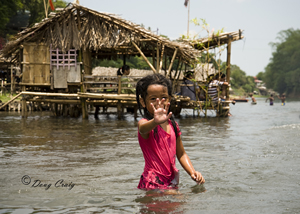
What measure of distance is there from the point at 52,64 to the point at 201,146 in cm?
972

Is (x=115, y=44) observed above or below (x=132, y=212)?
above

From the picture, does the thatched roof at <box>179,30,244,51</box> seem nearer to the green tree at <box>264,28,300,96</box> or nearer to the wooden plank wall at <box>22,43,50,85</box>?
the wooden plank wall at <box>22,43,50,85</box>

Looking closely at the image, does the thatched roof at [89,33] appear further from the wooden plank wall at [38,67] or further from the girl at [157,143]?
the girl at [157,143]

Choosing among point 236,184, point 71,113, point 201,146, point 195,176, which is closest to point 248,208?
point 195,176

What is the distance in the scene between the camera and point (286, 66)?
89.4 m

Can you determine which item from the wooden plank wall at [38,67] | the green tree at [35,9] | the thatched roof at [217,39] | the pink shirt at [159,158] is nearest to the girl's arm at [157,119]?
the pink shirt at [159,158]

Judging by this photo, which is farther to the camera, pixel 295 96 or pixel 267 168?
pixel 295 96

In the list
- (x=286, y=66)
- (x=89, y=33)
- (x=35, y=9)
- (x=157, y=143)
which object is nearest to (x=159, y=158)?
(x=157, y=143)

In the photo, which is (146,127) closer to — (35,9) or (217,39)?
(217,39)

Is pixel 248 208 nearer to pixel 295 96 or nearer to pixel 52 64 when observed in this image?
pixel 52 64

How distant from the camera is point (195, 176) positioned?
11.8ft

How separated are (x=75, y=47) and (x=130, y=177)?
11359 mm

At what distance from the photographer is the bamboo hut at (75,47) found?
15023 millimetres

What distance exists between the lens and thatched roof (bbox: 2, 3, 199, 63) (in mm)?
14875
